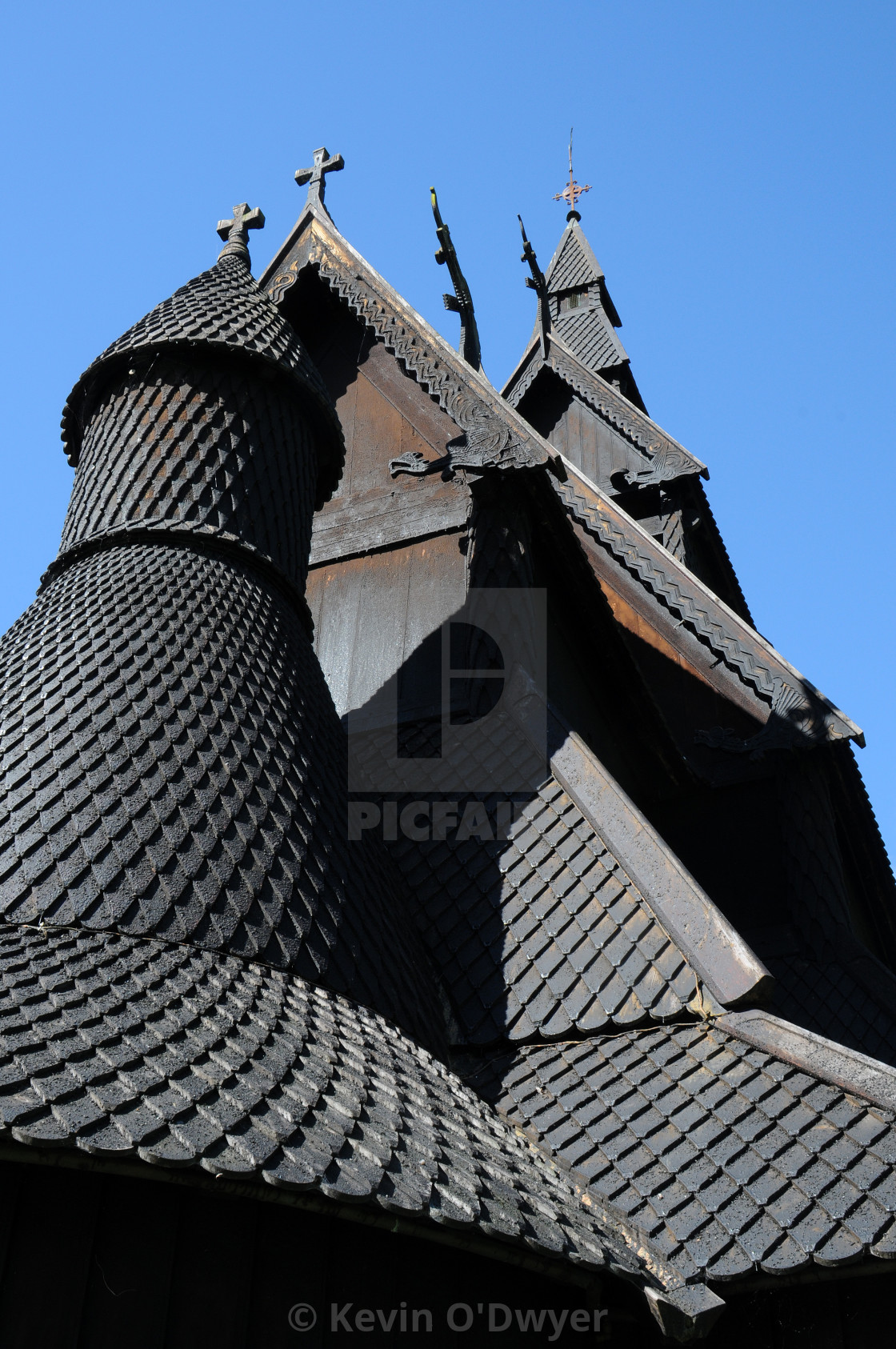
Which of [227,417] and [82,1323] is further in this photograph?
[227,417]

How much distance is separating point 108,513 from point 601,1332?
4.50 metres

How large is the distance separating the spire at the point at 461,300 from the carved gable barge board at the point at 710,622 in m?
1.38

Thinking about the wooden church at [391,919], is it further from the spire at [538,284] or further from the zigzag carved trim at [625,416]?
the zigzag carved trim at [625,416]

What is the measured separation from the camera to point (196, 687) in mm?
5215

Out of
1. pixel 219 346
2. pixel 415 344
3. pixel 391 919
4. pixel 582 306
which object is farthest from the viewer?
pixel 582 306

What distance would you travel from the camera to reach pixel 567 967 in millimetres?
5141

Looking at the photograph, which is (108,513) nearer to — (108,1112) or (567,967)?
(567,967)

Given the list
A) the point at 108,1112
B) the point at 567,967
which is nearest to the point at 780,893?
the point at 567,967

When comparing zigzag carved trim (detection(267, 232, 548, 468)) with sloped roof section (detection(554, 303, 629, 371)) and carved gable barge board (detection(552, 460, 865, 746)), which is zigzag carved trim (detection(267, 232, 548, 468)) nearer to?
carved gable barge board (detection(552, 460, 865, 746))

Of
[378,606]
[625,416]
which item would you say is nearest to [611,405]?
[625,416]

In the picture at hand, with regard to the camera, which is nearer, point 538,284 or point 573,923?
point 573,923

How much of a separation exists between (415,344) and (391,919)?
5.48 meters

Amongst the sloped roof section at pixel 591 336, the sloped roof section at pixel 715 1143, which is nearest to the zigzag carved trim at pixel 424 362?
the sloped roof section at pixel 715 1143

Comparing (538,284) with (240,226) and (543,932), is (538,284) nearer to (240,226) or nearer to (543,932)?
(240,226)
